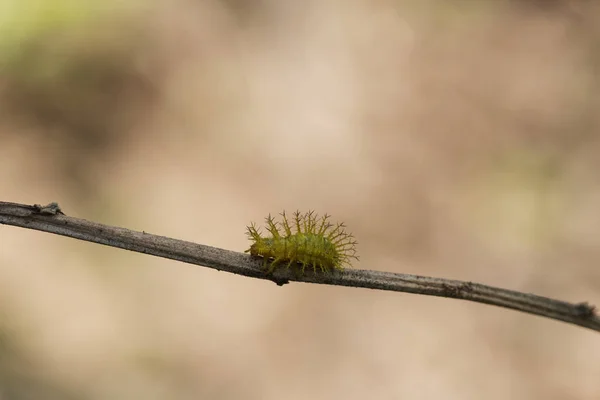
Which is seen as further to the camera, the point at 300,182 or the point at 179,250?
the point at 300,182

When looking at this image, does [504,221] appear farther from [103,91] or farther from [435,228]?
[103,91]

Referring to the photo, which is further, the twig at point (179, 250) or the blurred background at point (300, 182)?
the blurred background at point (300, 182)

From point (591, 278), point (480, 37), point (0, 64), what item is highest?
point (480, 37)

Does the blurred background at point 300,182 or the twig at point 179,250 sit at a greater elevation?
the blurred background at point 300,182

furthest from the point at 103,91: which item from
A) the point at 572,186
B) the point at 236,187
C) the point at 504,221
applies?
the point at 572,186

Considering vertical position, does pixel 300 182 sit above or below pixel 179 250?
above

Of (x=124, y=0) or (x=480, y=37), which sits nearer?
(x=124, y=0)

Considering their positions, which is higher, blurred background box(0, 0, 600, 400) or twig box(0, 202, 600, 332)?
blurred background box(0, 0, 600, 400)

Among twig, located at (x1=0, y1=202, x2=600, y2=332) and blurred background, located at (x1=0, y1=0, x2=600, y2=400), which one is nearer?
→ twig, located at (x1=0, y1=202, x2=600, y2=332)
